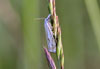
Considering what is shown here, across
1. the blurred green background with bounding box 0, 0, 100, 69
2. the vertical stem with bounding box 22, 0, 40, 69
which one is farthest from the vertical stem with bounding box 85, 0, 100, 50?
the vertical stem with bounding box 22, 0, 40, 69

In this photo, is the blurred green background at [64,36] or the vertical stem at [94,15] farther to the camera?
the blurred green background at [64,36]

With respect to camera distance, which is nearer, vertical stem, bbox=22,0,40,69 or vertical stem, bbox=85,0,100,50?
vertical stem, bbox=22,0,40,69

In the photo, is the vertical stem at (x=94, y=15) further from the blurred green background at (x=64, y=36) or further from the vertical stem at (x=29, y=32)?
the vertical stem at (x=29, y=32)

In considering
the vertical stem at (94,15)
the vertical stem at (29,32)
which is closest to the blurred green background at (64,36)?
the vertical stem at (94,15)

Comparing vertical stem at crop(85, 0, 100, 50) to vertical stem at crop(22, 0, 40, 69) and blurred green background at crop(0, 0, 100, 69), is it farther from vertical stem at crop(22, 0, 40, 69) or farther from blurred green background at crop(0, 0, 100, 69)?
vertical stem at crop(22, 0, 40, 69)

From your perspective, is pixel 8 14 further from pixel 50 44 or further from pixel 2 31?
pixel 50 44

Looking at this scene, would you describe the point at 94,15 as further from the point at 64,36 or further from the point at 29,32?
Result: the point at 64,36

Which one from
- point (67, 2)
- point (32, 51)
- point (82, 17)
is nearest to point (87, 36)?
point (82, 17)

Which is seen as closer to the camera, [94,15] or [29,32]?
[29,32]

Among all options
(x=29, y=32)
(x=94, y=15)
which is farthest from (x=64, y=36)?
(x=29, y=32)

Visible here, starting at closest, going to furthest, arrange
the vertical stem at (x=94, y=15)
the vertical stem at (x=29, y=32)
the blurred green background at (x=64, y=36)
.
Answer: the vertical stem at (x=29, y=32) < the vertical stem at (x=94, y=15) < the blurred green background at (x=64, y=36)

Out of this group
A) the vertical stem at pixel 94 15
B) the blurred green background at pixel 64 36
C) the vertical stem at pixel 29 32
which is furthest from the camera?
the blurred green background at pixel 64 36
